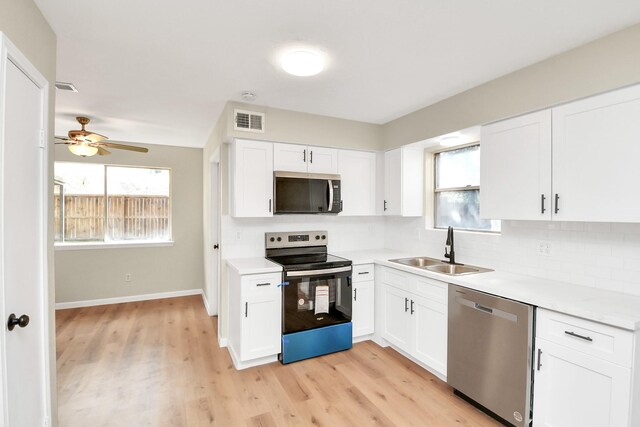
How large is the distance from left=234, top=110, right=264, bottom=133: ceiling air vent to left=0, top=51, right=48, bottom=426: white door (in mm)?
1509

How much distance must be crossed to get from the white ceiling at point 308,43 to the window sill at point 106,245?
7.74ft

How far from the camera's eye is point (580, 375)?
1711 mm

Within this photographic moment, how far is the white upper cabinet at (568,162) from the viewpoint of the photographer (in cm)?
177

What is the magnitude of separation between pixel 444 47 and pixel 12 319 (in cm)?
268

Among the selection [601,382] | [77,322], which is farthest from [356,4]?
[77,322]

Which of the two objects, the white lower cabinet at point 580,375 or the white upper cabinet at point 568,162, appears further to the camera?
the white upper cabinet at point 568,162

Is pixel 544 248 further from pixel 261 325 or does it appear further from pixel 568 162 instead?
pixel 261 325

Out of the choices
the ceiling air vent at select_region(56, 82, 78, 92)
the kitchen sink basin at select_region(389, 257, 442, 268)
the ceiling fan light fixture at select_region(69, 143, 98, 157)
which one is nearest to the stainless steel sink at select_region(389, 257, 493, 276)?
the kitchen sink basin at select_region(389, 257, 442, 268)

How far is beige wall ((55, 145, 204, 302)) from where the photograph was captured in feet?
14.9

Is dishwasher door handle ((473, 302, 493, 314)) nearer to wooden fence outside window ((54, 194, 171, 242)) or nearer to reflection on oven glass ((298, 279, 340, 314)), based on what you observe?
reflection on oven glass ((298, 279, 340, 314))

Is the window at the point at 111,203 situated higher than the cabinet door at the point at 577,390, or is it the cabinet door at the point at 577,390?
the window at the point at 111,203

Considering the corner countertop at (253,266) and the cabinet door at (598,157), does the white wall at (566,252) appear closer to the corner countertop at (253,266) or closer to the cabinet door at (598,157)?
the cabinet door at (598,157)

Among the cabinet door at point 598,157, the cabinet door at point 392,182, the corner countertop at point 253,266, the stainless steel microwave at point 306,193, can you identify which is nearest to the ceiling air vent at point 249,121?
the stainless steel microwave at point 306,193

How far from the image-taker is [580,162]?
1.97 meters
